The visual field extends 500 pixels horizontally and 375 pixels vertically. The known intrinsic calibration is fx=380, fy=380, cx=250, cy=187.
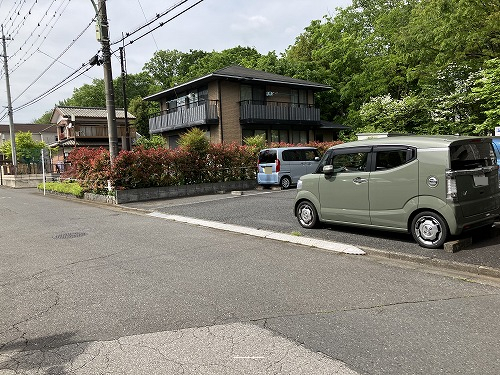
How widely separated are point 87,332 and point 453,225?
528cm

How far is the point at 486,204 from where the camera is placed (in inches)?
250

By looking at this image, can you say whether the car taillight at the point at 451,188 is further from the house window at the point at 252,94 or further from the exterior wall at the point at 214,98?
the house window at the point at 252,94

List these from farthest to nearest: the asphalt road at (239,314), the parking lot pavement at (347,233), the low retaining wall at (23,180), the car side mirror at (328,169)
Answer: the low retaining wall at (23,180) → the car side mirror at (328,169) → the parking lot pavement at (347,233) → the asphalt road at (239,314)

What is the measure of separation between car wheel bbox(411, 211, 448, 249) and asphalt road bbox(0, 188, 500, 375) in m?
0.93

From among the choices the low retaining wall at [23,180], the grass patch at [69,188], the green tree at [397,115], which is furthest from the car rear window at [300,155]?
the low retaining wall at [23,180]

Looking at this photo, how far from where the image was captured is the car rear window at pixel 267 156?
1770 centimetres

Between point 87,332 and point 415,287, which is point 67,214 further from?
point 415,287

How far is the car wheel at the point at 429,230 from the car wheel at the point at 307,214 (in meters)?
2.25

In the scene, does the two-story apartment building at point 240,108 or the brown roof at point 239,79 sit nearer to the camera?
the brown roof at point 239,79

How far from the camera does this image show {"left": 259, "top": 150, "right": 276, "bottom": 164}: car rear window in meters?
17.7

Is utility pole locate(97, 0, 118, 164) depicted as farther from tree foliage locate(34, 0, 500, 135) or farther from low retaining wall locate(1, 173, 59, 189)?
low retaining wall locate(1, 173, 59, 189)

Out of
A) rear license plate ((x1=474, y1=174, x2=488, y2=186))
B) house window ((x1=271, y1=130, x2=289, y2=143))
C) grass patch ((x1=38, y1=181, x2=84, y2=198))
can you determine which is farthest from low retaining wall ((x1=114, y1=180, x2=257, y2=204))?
rear license plate ((x1=474, y1=174, x2=488, y2=186))

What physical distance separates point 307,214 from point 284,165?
30.5 ft

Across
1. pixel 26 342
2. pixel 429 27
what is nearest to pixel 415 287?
pixel 26 342
